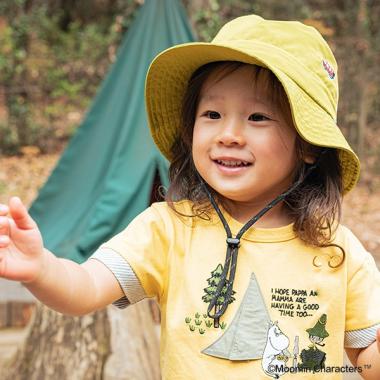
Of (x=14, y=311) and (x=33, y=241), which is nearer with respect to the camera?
(x=33, y=241)

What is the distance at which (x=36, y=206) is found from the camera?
5.43 meters

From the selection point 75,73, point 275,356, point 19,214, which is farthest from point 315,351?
point 75,73

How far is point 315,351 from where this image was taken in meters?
1.72

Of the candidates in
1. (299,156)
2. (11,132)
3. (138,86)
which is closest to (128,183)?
(138,86)

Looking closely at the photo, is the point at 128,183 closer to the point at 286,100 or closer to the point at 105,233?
the point at 105,233

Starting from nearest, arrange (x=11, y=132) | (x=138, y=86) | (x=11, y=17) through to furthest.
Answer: (x=138, y=86), (x=11, y=132), (x=11, y=17)

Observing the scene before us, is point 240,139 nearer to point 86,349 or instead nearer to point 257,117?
point 257,117

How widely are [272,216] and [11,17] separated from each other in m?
9.59

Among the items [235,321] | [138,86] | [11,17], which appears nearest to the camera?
[235,321]

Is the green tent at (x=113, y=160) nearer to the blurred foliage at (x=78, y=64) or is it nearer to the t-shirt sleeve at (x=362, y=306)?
the t-shirt sleeve at (x=362, y=306)

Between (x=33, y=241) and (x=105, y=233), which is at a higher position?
(x=105, y=233)

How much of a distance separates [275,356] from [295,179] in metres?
0.46

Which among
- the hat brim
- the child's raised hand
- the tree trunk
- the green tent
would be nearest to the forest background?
the green tent

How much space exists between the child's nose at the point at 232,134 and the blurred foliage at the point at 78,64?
25.8 feet
